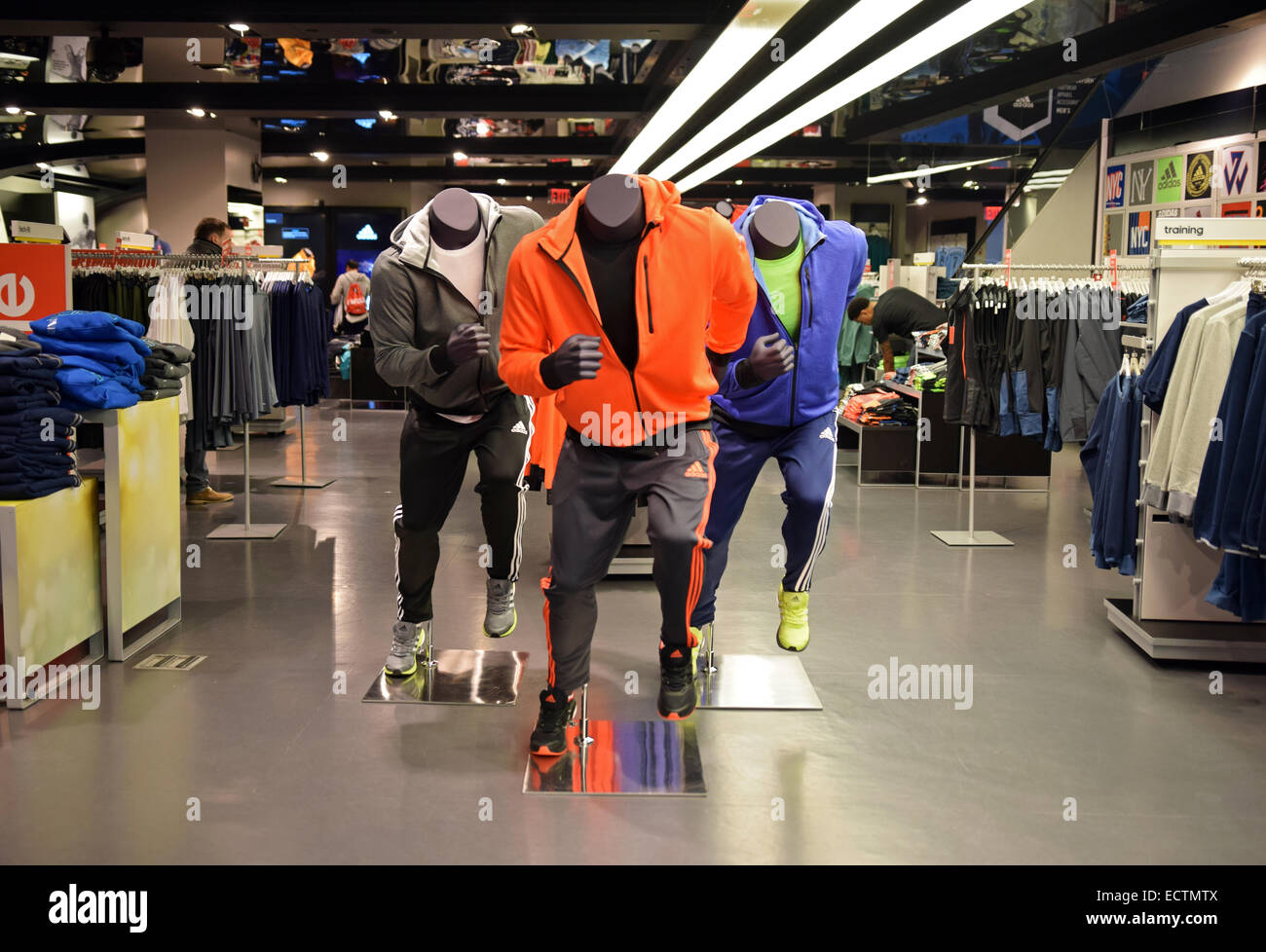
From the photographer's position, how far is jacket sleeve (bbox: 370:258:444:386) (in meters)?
3.70

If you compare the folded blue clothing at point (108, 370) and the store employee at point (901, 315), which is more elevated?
the store employee at point (901, 315)

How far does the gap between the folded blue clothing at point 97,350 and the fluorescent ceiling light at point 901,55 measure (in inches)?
138

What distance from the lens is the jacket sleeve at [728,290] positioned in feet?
10.7

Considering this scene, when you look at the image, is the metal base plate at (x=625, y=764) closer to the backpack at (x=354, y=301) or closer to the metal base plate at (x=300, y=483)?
the metal base plate at (x=300, y=483)

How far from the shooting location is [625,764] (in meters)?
3.48

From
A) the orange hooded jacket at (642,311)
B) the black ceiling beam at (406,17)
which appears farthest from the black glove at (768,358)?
the black ceiling beam at (406,17)

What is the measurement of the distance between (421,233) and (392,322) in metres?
0.31

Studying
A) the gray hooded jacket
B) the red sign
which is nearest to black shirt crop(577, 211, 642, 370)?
the gray hooded jacket

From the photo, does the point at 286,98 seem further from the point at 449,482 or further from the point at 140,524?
the point at 449,482

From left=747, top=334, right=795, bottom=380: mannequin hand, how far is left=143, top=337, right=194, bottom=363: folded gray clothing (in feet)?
8.54

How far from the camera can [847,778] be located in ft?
11.3

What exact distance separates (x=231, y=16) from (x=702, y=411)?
7062 millimetres

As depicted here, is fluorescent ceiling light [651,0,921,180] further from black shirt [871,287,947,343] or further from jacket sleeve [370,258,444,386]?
jacket sleeve [370,258,444,386]
